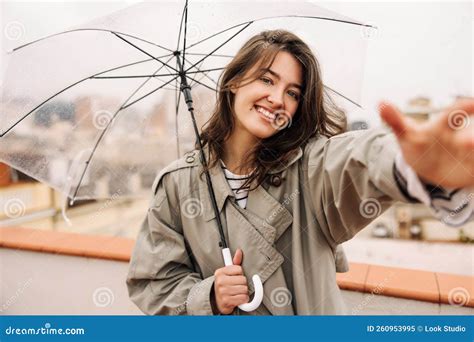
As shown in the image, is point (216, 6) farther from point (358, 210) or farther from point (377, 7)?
point (358, 210)

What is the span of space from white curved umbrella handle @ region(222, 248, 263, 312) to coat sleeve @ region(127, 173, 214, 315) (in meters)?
0.12

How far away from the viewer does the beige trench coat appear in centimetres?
92

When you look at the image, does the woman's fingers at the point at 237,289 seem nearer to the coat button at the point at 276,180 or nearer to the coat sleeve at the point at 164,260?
the coat sleeve at the point at 164,260

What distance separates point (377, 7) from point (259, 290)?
0.94 meters

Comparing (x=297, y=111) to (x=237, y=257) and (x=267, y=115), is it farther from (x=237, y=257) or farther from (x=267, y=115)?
(x=237, y=257)

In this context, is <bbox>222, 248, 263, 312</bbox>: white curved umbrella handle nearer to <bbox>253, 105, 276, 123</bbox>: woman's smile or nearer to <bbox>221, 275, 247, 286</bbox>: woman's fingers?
<bbox>221, 275, 247, 286</bbox>: woman's fingers

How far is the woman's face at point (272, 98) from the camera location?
1.04 meters

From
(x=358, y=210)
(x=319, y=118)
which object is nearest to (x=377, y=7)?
(x=319, y=118)

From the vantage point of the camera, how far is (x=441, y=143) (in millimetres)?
604

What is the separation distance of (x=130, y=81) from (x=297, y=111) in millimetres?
576

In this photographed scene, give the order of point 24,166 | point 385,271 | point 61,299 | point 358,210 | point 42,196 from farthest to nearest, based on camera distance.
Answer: point 42,196 → point 61,299 → point 385,271 → point 24,166 → point 358,210

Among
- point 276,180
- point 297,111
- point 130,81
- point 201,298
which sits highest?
point 130,81

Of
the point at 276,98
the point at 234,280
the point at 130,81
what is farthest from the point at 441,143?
the point at 130,81
